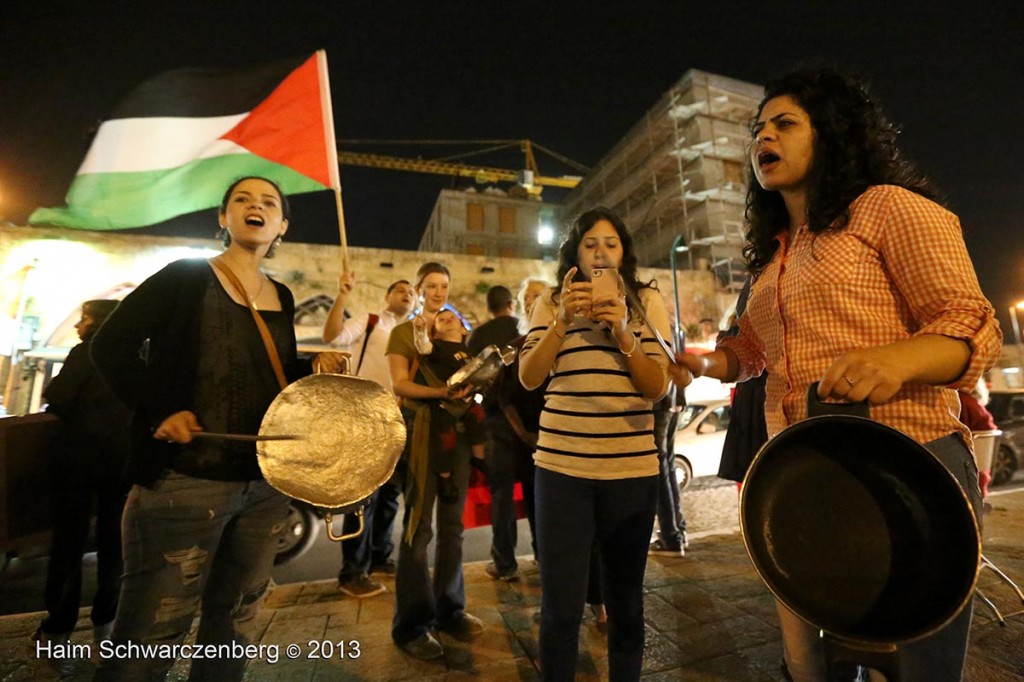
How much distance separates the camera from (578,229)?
2375 mm

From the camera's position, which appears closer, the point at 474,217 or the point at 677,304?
the point at 677,304

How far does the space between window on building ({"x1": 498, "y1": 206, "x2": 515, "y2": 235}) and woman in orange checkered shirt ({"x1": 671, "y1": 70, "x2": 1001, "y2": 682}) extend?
39512 millimetres

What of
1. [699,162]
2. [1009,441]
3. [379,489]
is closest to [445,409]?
[379,489]

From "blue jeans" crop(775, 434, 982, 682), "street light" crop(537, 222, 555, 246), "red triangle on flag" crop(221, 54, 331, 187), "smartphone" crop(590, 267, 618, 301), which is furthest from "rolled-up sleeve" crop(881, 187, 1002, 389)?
"street light" crop(537, 222, 555, 246)

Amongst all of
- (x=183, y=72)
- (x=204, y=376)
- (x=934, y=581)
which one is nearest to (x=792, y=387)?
(x=934, y=581)

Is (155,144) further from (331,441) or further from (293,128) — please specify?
(331,441)

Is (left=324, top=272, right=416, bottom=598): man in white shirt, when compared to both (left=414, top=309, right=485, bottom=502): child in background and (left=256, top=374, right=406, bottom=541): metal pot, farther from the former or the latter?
(left=256, top=374, right=406, bottom=541): metal pot

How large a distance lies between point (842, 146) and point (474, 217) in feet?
130

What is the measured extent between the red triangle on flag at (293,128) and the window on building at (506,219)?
3721 centimetres

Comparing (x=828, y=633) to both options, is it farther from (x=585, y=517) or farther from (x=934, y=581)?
(x=585, y=517)

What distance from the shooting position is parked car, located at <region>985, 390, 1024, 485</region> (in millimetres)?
8258

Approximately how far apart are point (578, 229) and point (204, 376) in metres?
1.82

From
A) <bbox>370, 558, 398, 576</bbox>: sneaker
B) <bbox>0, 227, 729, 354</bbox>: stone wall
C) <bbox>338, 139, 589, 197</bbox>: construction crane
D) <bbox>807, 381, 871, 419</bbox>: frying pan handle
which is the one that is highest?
<bbox>338, 139, 589, 197</bbox>: construction crane

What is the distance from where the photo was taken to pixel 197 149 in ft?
11.6
